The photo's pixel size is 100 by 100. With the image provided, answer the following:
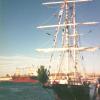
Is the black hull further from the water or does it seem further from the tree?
the tree

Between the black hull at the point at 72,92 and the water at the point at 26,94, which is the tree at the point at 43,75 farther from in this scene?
the black hull at the point at 72,92

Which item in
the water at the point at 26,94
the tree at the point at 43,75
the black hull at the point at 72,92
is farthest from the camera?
the tree at the point at 43,75

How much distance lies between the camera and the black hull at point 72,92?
134 ft

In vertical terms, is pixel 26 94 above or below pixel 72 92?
below

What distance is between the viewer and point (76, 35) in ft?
230

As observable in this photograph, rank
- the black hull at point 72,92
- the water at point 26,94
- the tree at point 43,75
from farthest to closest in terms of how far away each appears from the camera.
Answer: the tree at point 43,75 < the water at point 26,94 < the black hull at point 72,92

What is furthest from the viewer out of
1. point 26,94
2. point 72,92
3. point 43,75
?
point 43,75

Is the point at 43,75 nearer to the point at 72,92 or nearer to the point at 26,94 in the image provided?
the point at 26,94

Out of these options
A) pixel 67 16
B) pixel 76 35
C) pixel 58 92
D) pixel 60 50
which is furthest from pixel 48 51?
pixel 58 92

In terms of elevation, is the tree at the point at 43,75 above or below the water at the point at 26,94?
above

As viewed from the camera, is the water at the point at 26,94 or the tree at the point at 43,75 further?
the tree at the point at 43,75

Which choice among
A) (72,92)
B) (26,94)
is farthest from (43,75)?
(72,92)

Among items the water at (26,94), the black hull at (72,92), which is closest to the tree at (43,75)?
the water at (26,94)

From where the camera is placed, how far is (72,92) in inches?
1642
